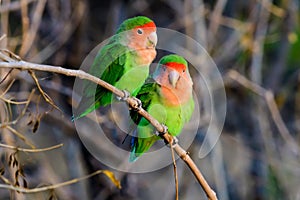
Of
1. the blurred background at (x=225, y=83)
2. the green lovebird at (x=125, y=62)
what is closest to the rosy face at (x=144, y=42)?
the green lovebird at (x=125, y=62)

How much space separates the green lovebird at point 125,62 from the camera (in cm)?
248

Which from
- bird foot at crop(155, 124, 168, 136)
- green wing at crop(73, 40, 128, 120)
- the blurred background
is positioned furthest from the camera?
the blurred background

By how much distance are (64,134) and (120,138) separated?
0.72 meters

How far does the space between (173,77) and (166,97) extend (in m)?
0.09

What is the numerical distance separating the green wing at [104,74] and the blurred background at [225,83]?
119 centimetres

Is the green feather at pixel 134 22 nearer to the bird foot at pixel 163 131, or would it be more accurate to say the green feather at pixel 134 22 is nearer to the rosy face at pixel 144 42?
the rosy face at pixel 144 42

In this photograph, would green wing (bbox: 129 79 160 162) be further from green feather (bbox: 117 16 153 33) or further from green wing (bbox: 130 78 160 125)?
green feather (bbox: 117 16 153 33)

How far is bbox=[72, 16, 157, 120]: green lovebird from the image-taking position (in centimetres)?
248

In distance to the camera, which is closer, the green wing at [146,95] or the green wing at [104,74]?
the green wing at [146,95]

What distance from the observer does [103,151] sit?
4.57m

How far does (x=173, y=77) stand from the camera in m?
2.41

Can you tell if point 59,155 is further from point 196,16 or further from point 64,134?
point 196,16

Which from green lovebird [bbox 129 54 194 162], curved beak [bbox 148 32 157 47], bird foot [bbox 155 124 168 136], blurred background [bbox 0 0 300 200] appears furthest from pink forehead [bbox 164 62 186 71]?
blurred background [bbox 0 0 300 200]

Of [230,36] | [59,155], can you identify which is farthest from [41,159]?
[230,36]
